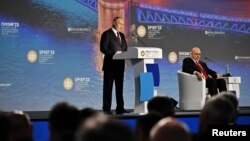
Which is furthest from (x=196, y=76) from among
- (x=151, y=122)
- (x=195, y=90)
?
(x=151, y=122)

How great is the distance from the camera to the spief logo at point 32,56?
349 inches

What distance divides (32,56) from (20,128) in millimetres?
6507

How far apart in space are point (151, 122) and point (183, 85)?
5.47 m

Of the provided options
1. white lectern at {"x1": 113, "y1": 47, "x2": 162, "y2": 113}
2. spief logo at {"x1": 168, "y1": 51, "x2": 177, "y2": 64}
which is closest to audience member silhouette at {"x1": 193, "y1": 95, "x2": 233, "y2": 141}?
white lectern at {"x1": 113, "y1": 47, "x2": 162, "y2": 113}

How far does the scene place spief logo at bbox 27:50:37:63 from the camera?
349 inches

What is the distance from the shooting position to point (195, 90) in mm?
7723

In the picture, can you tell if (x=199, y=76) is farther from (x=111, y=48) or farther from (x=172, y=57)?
(x=172, y=57)

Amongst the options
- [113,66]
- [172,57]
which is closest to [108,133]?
[113,66]

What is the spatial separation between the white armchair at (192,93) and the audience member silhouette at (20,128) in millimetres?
5332

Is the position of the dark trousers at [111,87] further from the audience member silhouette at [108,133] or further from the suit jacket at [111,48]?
the audience member silhouette at [108,133]

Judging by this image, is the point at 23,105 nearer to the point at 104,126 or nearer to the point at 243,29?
the point at 243,29

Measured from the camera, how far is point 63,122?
7.72 ft

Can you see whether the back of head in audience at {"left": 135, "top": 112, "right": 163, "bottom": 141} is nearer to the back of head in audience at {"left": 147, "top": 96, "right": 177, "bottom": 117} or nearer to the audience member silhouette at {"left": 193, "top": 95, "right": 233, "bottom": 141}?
the audience member silhouette at {"left": 193, "top": 95, "right": 233, "bottom": 141}

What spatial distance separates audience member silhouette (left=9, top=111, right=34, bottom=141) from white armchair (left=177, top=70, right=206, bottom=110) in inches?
210
